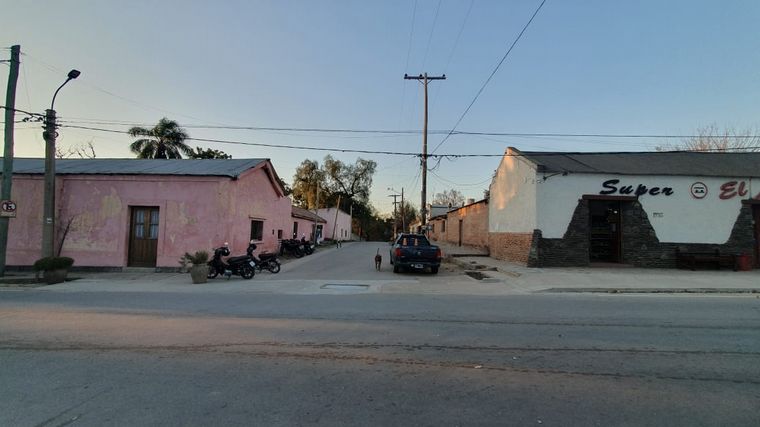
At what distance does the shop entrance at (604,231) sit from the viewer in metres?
19.2

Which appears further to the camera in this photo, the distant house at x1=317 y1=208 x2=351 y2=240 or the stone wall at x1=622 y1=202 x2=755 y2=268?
the distant house at x1=317 y1=208 x2=351 y2=240

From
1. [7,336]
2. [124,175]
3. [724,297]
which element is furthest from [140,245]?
[724,297]

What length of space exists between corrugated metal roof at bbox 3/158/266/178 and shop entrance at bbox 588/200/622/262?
54.8 ft

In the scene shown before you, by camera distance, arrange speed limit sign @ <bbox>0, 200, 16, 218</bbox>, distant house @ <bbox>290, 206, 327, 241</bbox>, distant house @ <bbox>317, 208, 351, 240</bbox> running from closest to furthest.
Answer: speed limit sign @ <bbox>0, 200, 16, 218</bbox>, distant house @ <bbox>290, 206, 327, 241</bbox>, distant house @ <bbox>317, 208, 351, 240</bbox>

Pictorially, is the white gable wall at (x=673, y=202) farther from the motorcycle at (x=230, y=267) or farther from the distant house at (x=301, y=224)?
the distant house at (x=301, y=224)

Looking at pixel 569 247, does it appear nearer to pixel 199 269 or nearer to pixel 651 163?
pixel 651 163

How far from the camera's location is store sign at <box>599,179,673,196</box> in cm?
1867

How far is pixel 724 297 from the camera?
11453mm

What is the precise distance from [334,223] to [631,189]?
47.7 meters

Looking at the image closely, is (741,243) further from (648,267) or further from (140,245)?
(140,245)

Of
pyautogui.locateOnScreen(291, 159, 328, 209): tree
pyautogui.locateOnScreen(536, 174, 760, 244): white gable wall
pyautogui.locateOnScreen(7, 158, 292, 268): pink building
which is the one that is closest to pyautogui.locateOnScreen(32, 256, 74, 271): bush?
pyautogui.locateOnScreen(7, 158, 292, 268): pink building

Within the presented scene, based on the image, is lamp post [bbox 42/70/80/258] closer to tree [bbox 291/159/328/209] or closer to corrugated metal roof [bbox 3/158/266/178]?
corrugated metal roof [bbox 3/158/266/178]

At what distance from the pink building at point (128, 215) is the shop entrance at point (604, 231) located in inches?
657

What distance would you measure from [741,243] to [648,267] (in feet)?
14.6
